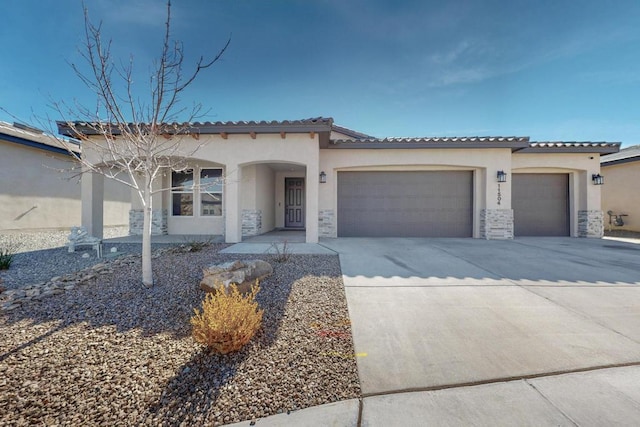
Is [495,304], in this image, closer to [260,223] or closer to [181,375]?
[181,375]

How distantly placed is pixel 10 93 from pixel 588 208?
18.9 metres

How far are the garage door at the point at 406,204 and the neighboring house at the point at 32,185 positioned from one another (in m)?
8.95

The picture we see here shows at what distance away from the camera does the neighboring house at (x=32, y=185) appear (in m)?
9.29

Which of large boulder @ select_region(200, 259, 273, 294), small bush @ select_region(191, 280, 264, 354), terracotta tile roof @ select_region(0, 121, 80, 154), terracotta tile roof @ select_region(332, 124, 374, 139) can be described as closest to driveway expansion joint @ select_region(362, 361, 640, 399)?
small bush @ select_region(191, 280, 264, 354)

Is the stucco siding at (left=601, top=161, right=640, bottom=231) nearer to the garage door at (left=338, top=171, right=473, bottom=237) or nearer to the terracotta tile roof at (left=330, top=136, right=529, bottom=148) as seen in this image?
the terracotta tile roof at (left=330, top=136, right=529, bottom=148)

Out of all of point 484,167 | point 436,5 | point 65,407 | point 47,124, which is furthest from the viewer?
point 484,167

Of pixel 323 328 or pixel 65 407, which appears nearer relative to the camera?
pixel 65 407

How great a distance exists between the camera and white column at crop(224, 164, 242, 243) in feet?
26.8

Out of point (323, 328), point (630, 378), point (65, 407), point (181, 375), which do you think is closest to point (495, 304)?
point (630, 378)

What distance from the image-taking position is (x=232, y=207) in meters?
8.20

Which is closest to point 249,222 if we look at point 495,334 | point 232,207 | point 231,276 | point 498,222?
point 232,207

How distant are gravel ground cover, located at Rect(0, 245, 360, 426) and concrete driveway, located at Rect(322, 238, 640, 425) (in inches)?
13.9

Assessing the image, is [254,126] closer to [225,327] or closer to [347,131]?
[225,327]

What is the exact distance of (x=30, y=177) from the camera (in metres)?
9.90
